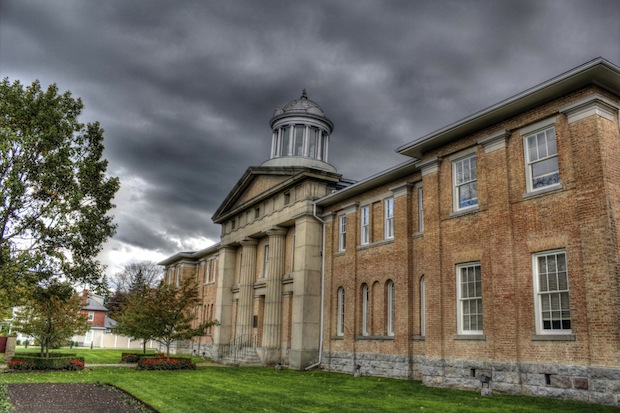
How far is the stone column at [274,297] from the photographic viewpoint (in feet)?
99.7

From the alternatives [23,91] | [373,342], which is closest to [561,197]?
[373,342]

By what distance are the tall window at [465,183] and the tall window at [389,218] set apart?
536cm

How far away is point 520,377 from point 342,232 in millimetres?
13574

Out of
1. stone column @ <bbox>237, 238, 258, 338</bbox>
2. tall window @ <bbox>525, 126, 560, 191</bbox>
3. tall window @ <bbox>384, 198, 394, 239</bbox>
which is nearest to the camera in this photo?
tall window @ <bbox>525, 126, 560, 191</bbox>

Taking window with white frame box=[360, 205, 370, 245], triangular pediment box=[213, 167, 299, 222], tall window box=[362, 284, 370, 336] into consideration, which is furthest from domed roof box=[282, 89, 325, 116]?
tall window box=[362, 284, 370, 336]

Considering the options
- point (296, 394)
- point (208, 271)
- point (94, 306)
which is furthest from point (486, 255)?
point (94, 306)

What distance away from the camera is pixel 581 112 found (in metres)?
15.1

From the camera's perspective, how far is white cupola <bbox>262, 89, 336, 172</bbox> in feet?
119

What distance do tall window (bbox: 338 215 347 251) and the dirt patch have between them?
13.3 meters

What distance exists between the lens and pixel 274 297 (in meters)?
31.2

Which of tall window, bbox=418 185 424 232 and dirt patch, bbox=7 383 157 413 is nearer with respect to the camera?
dirt patch, bbox=7 383 157 413

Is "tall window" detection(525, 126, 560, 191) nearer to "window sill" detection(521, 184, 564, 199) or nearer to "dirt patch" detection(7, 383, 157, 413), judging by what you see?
"window sill" detection(521, 184, 564, 199)

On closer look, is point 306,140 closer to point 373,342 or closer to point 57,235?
point 373,342

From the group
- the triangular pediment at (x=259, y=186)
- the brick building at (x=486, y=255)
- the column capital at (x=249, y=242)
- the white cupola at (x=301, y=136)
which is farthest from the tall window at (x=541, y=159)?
the column capital at (x=249, y=242)
